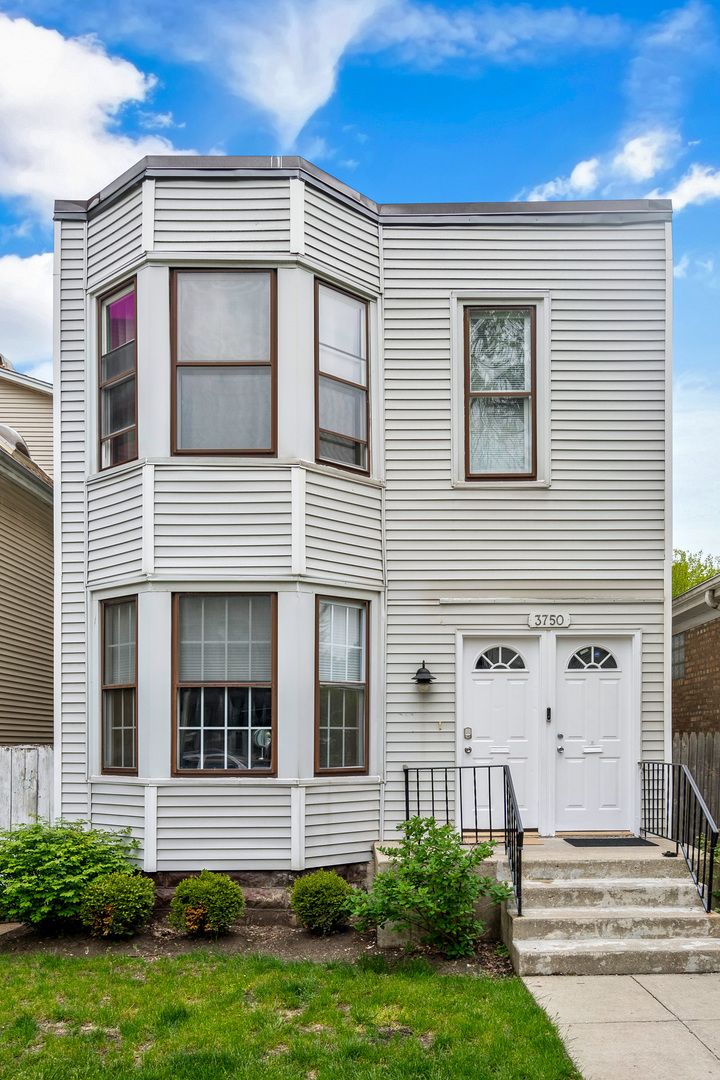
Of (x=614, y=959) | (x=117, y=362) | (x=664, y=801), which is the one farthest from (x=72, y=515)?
(x=664, y=801)

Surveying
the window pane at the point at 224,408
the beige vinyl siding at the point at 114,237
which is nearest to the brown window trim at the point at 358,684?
the window pane at the point at 224,408

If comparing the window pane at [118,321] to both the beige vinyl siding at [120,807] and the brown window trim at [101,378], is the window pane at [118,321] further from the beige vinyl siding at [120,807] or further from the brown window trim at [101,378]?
the beige vinyl siding at [120,807]

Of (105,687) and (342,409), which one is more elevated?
(342,409)

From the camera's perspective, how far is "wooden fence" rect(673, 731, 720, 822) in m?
9.98

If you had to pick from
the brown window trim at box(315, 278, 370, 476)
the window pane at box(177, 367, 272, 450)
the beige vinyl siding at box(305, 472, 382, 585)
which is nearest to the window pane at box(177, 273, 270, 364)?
the window pane at box(177, 367, 272, 450)

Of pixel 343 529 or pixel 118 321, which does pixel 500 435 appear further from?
pixel 118 321

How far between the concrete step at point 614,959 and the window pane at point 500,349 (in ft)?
17.6

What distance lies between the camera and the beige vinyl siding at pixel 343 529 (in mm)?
8547

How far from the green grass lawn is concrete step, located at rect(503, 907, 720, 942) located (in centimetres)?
61

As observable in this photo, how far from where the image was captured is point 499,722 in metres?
9.09

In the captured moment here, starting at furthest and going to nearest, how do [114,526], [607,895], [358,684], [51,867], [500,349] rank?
[500,349] < [358,684] < [114,526] < [51,867] < [607,895]

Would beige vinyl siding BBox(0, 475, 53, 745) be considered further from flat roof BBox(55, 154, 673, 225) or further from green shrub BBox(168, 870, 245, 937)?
green shrub BBox(168, 870, 245, 937)

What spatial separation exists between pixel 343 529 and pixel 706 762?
16.3 ft

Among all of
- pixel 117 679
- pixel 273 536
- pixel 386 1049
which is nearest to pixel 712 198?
pixel 273 536
